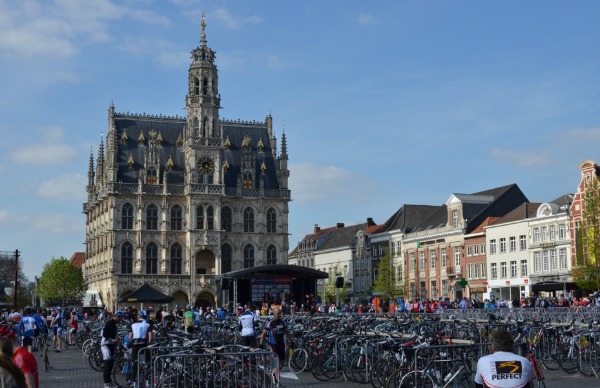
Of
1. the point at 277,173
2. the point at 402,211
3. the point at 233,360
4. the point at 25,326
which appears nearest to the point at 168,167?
the point at 277,173

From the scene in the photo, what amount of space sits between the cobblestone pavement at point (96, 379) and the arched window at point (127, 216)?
55.1 meters

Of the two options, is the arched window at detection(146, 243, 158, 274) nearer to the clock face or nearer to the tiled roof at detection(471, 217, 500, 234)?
the clock face

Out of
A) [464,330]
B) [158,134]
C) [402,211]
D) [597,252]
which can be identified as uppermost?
[158,134]

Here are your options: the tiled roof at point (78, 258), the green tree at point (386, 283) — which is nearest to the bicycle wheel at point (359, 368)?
the green tree at point (386, 283)

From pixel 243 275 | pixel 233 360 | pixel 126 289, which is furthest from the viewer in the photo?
pixel 126 289

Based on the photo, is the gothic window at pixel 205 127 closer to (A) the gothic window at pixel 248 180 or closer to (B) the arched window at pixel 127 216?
(A) the gothic window at pixel 248 180

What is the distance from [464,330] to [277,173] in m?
64.2

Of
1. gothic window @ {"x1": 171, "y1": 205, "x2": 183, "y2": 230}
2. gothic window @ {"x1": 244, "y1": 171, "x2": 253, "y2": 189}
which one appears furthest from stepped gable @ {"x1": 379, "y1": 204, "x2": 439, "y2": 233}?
gothic window @ {"x1": 171, "y1": 205, "x2": 183, "y2": 230}

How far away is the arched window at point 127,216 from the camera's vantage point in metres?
85.8

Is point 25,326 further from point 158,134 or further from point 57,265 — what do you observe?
point 57,265

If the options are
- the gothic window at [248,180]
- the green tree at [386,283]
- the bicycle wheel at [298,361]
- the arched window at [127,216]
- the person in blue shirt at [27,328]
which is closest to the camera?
the bicycle wheel at [298,361]

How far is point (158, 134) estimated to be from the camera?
90500 millimetres

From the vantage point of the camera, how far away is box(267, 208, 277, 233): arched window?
8994cm

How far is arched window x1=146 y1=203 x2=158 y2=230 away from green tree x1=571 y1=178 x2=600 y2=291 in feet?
128
